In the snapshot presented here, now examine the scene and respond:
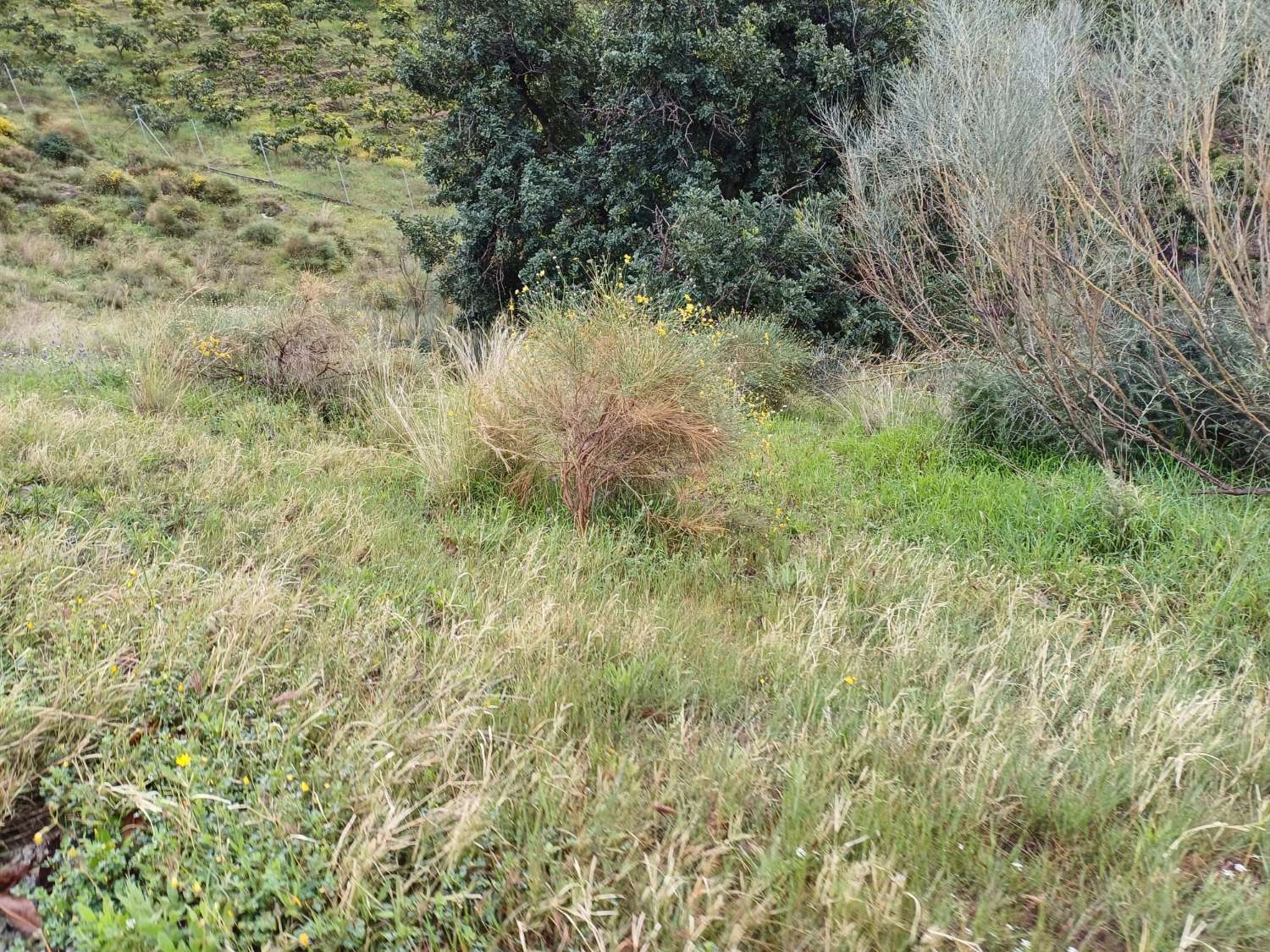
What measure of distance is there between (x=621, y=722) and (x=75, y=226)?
22472 millimetres

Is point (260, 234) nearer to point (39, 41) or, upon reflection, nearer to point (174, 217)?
point (174, 217)

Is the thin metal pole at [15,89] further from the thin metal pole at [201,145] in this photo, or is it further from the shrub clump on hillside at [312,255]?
the shrub clump on hillside at [312,255]

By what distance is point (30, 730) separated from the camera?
1887mm

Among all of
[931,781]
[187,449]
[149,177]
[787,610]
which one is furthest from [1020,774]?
[149,177]

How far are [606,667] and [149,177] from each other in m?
26.3

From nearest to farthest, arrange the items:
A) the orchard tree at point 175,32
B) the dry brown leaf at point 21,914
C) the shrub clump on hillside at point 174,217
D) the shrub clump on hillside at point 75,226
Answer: the dry brown leaf at point 21,914 < the shrub clump on hillside at point 75,226 < the shrub clump on hillside at point 174,217 < the orchard tree at point 175,32

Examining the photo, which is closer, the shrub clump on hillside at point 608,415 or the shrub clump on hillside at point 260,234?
the shrub clump on hillside at point 608,415

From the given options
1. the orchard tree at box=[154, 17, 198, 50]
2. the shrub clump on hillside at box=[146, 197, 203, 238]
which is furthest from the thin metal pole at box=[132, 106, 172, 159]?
the orchard tree at box=[154, 17, 198, 50]

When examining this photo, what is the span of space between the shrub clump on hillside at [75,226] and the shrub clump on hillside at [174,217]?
1362 millimetres

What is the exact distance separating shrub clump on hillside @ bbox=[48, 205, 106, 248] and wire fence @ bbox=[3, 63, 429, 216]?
590cm

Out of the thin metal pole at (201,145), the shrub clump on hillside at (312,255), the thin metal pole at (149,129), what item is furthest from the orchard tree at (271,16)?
the shrub clump on hillside at (312,255)

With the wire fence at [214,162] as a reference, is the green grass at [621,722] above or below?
below

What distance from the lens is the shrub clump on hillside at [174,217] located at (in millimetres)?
19781

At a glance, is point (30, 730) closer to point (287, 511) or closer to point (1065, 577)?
point (287, 511)
